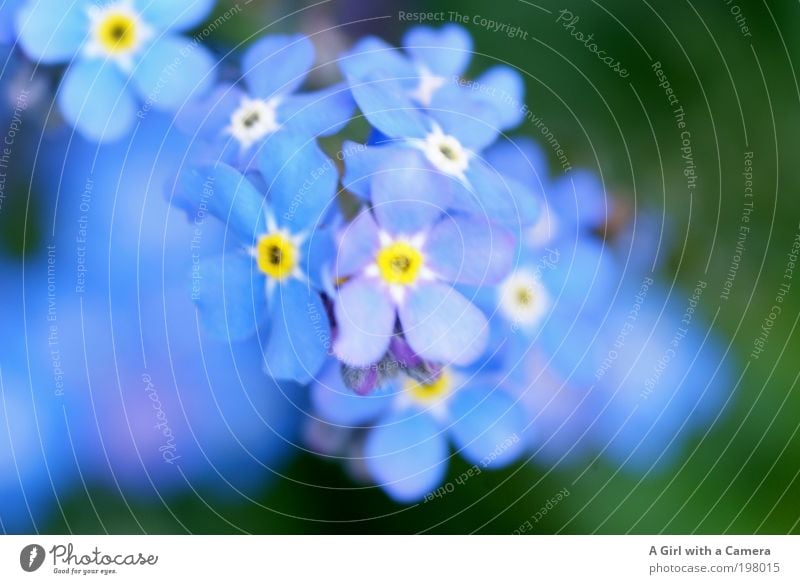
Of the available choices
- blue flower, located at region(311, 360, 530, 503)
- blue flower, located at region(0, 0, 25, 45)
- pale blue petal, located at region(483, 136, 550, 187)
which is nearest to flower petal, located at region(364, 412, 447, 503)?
blue flower, located at region(311, 360, 530, 503)

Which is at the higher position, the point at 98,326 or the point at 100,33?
the point at 100,33

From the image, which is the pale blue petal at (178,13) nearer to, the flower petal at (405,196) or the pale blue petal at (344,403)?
the flower petal at (405,196)

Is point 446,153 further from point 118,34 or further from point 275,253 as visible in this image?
point 118,34

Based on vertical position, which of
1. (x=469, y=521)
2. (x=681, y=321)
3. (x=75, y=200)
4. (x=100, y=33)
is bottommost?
(x=469, y=521)
